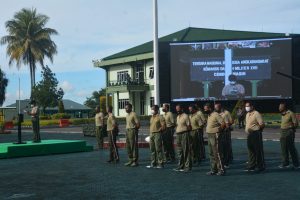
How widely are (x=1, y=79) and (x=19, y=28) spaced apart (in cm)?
1075

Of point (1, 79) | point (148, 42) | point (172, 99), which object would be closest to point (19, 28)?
point (1, 79)

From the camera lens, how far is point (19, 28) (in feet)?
219

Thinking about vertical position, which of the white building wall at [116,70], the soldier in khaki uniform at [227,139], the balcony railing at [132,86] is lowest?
the soldier in khaki uniform at [227,139]

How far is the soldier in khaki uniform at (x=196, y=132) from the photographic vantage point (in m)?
15.6

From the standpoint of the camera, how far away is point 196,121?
15.8 m

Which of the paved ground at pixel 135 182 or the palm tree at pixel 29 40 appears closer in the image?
the paved ground at pixel 135 182

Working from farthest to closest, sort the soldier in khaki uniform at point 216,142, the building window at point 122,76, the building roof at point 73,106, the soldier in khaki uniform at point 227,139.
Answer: the building roof at point 73,106, the building window at point 122,76, the soldier in khaki uniform at point 227,139, the soldier in khaki uniform at point 216,142

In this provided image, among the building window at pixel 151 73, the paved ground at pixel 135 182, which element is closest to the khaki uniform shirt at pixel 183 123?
the paved ground at pixel 135 182

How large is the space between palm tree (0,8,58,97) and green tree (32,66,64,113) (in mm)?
1653

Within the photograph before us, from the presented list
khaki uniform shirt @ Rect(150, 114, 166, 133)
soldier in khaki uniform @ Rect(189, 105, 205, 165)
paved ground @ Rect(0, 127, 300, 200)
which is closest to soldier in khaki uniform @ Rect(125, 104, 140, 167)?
paved ground @ Rect(0, 127, 300, 200)

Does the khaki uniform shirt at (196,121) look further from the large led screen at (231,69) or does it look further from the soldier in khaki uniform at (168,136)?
the large led screen at (231,69)

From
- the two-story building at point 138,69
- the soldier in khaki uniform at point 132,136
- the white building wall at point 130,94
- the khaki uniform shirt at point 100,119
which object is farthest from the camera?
the white building wall at point 130,94

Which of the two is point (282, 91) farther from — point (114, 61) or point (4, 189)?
point (114, 61)

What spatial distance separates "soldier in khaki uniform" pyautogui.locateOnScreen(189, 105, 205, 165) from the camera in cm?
1562
